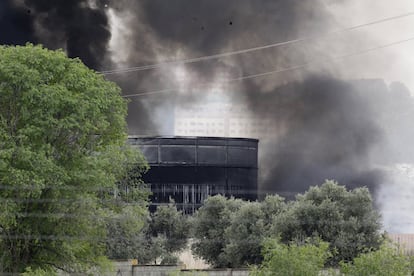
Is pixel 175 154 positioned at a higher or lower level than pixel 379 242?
higher

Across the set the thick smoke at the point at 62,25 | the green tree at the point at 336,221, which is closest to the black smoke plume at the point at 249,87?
the thick smoke at the point at 62,25

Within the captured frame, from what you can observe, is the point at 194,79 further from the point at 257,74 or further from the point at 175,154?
the point at 175,154

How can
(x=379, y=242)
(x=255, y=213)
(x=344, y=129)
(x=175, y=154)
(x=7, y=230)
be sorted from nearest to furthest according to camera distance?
(x=7, y=230) → (x=379, y=242) → (x=255, y=213) → (x=175, y=154) → (x=344, y=129)

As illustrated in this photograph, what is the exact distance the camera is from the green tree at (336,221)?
1914 inches

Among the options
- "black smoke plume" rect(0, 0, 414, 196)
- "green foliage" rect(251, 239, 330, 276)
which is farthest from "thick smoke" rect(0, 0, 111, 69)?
"green foliage" rect(251, 239, 330, 276)

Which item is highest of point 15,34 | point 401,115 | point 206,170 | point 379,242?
point 15,34

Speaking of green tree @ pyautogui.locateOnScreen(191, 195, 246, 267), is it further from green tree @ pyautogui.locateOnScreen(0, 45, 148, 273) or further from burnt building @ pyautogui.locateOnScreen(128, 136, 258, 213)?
green tree @ pyautogui.locateOnScreen(0, 45, 148, 273)

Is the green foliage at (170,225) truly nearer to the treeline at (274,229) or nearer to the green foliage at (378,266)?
the treeline at (274,229)

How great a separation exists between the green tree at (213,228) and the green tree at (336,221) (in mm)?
5946

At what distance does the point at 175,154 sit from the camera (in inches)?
3066

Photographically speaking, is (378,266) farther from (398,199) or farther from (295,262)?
(398,199)

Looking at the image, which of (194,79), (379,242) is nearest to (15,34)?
(194,79)

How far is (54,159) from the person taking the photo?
33562mm

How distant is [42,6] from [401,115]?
35004mm
